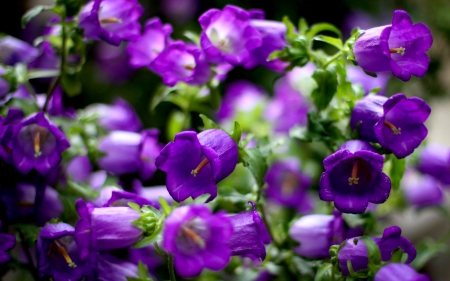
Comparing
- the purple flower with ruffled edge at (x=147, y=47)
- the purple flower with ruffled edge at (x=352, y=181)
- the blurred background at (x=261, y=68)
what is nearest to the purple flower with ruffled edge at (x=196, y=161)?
the purple flower with ruffled edge at (x=352, y=181)

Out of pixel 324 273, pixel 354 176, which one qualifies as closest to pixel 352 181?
pixel 354 176

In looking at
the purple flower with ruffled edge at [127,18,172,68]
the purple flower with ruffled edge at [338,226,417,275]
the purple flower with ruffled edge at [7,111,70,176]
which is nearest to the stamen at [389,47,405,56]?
the purple flower with ruffled edge at [338,226,417,275]

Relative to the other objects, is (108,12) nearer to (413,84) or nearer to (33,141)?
(33,141)

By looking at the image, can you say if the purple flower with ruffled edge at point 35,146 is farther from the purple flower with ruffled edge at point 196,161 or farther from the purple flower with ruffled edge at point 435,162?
the purple flower with ruffled edge at point 435,162

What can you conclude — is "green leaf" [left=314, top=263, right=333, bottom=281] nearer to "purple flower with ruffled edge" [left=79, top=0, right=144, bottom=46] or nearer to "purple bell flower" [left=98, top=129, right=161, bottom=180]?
"purple bell flower" [left=98, top=129, right=161, bottom=180]

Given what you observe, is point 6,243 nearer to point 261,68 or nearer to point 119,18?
point 119,18

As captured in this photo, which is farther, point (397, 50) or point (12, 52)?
point (12, 52)

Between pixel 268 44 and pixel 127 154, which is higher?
pixel 268 44
